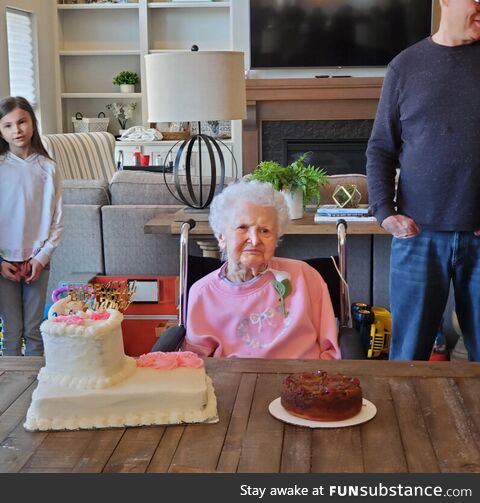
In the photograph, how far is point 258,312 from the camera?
2125 millimetres

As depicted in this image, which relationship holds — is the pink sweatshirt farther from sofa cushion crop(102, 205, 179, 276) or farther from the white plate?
sofa cushion crop(102, 205, 179, 276)

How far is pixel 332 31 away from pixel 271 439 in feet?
19.4

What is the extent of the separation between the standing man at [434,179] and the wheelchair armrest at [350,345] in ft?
0.78

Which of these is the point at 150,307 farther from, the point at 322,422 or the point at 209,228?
the point at 322,422

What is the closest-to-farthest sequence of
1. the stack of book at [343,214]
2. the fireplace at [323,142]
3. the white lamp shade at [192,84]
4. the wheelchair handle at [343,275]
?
the wheelchair handle at [343,275], the stack of book at [343,214], the white lamp shade at [192,84], the fireplace at [323,142]

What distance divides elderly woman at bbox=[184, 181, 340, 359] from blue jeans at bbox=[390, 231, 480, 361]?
257 millimetres

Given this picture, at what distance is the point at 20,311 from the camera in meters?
3.25

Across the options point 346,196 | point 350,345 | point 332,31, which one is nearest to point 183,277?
point 350,345

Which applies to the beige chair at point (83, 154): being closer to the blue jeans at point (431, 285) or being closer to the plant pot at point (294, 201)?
the plant pot at point (294, 201)

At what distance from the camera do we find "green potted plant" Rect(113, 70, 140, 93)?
7.07 meters

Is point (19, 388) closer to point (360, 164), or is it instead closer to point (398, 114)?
point (398, 114)

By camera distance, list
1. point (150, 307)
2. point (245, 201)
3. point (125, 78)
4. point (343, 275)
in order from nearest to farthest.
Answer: point (245, 201) < point (343, 275) < point (150, 307) < point (125, 78)

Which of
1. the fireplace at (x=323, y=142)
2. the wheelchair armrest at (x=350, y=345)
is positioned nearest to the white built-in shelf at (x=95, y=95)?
the fireplace at (x=323, y=142)

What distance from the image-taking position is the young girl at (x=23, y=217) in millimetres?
3131
